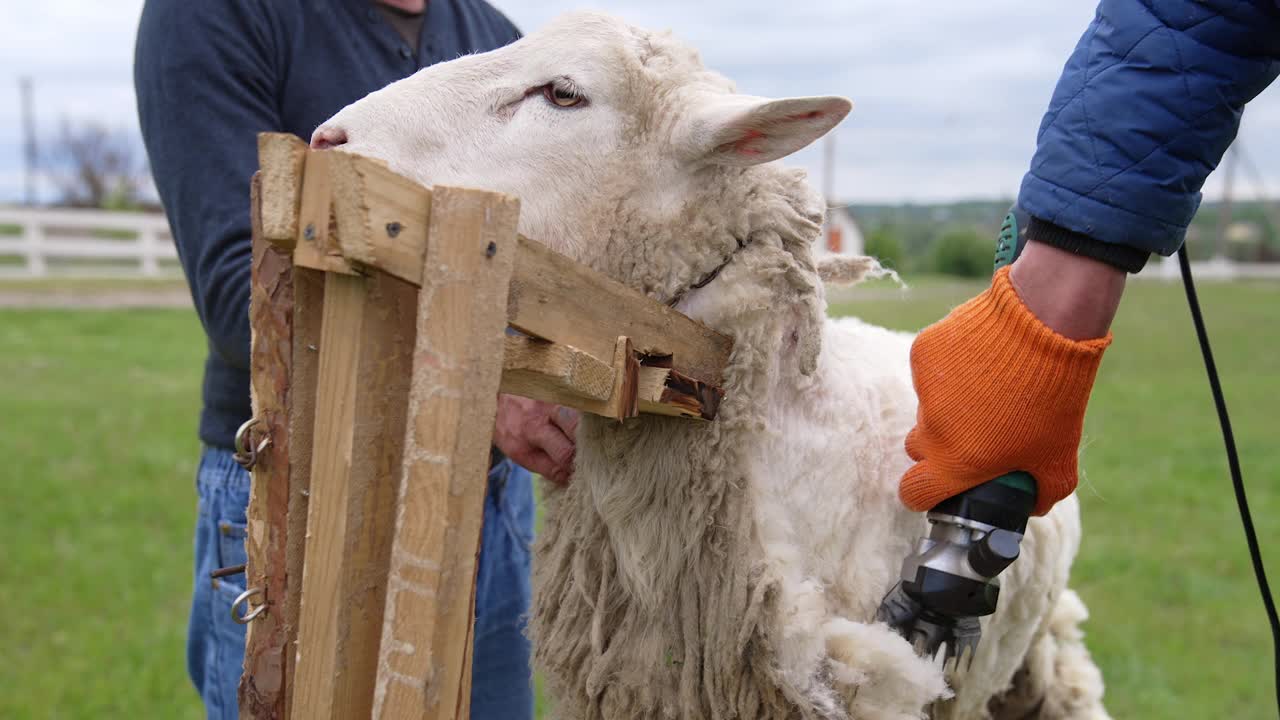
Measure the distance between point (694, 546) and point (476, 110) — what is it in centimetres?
83

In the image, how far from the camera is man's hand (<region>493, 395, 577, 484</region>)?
199cm

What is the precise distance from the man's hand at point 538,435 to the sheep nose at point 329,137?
596 millimetres

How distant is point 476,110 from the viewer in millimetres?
1738

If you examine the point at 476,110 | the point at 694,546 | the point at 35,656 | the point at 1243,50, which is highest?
the point at 1243,50

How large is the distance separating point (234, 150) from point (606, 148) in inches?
28.2

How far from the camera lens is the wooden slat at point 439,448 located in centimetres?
115

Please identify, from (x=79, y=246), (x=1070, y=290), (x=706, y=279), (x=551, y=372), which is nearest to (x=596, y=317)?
(x=551, y=372)

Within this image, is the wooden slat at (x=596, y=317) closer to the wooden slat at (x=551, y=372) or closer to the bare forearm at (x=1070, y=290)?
the wooden slat at (x=551, y=372)

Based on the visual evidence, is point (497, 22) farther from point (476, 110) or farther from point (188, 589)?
point (188, 589)

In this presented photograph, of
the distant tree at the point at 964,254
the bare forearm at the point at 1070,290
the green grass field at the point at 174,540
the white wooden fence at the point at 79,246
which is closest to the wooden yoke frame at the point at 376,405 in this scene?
the bare forearm at the point at 1070,290

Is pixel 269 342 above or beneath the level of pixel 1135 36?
beneath

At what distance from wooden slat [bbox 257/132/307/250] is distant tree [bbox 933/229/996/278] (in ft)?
130

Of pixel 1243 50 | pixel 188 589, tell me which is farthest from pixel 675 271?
pixel 188 589

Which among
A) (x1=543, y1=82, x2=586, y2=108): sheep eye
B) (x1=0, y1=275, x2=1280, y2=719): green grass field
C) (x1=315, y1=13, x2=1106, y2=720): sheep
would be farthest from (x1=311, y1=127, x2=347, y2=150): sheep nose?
(x1=0, y1=275, x2=1280, y2=719): green grass field
